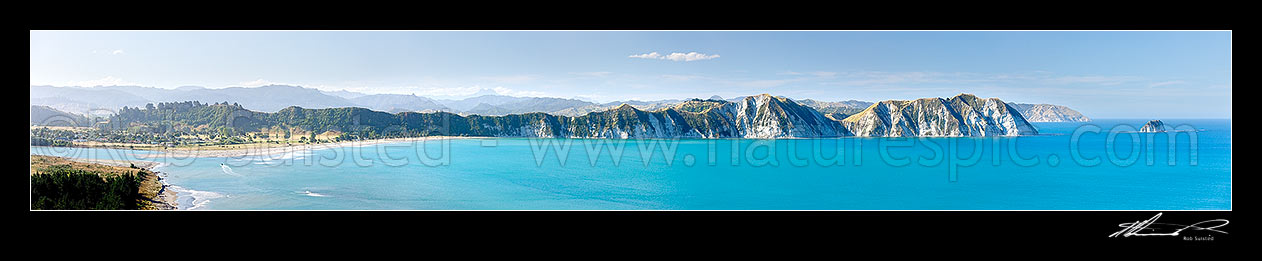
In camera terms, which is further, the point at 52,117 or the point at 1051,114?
the point at 1051,114

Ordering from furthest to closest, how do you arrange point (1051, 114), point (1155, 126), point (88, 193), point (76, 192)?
point (1051, 114), point (1155, 126), point (88, 193), point (76, 192)

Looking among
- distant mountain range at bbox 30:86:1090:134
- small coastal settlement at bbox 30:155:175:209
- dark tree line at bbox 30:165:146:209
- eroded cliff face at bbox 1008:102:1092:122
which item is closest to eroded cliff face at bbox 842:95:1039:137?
distant mountain range at bbox 30:86:1090:134

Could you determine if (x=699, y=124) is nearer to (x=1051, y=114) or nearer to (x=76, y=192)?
(x=76, y=192)

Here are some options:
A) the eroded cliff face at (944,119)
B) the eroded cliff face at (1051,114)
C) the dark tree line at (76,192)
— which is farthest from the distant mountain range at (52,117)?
the eroded cliff face at (1051,114)

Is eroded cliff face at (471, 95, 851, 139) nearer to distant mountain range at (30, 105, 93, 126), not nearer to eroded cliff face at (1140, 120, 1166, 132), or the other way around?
eroded cliff face at (1140, 120, 1166, 132)
